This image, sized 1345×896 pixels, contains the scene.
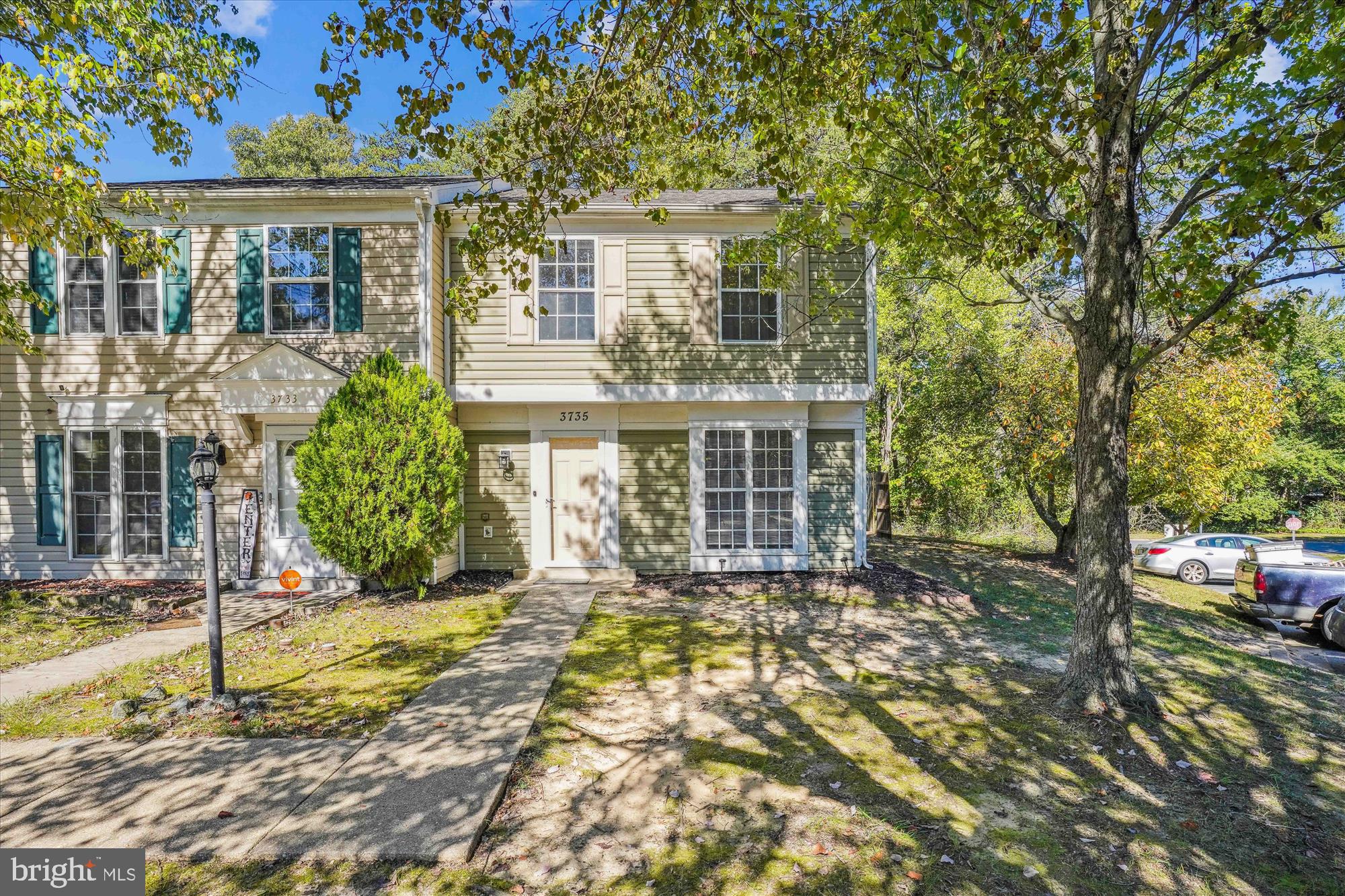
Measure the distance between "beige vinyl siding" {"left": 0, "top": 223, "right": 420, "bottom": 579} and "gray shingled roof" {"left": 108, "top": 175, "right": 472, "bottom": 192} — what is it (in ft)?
2.44

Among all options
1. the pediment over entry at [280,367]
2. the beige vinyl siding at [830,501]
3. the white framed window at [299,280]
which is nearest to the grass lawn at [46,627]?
the pediment over entry at [280,367]

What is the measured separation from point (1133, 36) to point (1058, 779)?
16.8ft

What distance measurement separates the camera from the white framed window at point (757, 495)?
388 inches

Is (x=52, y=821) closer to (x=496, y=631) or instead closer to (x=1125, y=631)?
(x=496, y=631)

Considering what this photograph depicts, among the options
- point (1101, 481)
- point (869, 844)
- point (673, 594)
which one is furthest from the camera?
point (673, 594)

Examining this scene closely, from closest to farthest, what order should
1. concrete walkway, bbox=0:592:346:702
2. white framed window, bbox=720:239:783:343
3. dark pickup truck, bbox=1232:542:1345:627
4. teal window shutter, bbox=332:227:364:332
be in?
concrete walkway, bbox=0:592:346:702, dark pickup truck, bbox=1232:542:1345:627, teal window shutter, bbox=332:227:364:332, white framed window, bbox=720:239:783:343

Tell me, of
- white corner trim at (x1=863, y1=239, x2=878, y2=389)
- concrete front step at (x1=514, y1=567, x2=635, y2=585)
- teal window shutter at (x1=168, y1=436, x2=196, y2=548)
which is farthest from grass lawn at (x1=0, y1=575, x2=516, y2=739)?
white corner trim at (x1=863, y1=239, x2=878, y2=389)

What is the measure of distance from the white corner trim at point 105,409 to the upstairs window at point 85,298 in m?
1.03

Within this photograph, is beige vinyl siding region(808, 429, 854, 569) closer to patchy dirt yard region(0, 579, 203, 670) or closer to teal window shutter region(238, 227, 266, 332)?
teal window shutter region(238, 227, 266, 332)

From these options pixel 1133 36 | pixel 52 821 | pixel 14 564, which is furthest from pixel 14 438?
pixel 1133 36

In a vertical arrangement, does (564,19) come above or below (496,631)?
above

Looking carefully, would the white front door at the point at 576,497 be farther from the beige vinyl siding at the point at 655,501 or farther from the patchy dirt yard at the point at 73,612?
the patchy dirt yard at the point at 73,612

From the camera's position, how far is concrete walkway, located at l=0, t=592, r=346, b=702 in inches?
209

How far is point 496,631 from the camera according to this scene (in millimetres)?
6926
